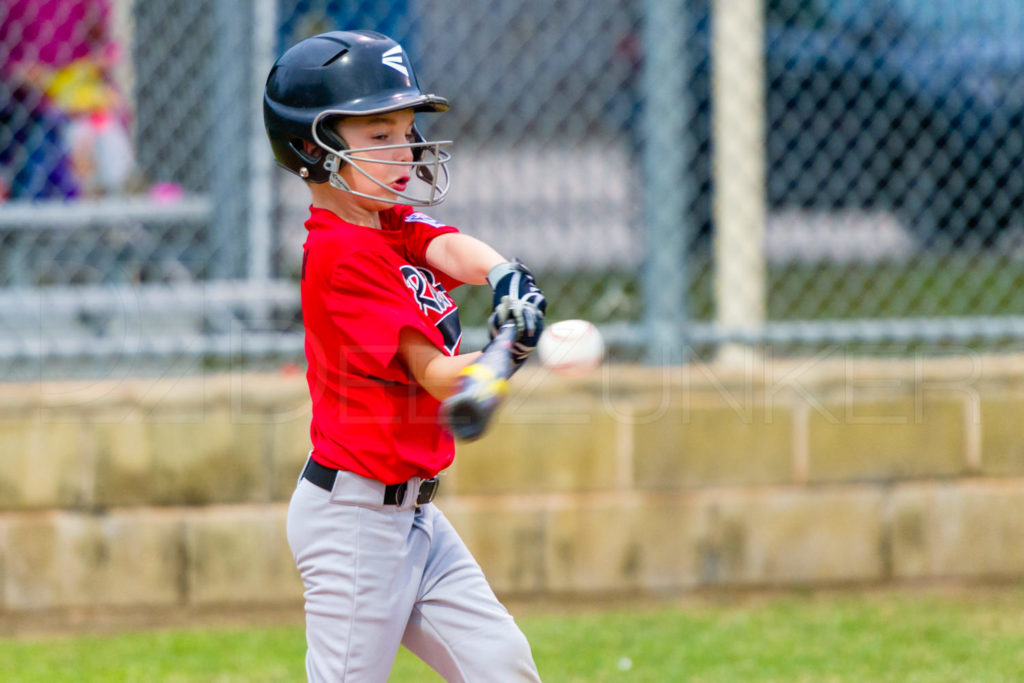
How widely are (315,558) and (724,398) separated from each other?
7.16 feet

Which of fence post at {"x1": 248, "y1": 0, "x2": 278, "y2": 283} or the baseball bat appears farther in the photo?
fence post at {"x1": 248, "y1": 0, "x2": 278, "y2": 283}

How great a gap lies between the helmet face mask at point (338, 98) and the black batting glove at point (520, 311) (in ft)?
0.89

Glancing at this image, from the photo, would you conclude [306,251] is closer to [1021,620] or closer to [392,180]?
[392,180]

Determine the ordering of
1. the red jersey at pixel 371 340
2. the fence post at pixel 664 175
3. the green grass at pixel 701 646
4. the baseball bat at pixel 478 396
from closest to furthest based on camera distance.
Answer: the baseball bat at pixel 478 396, the red jersey at pixel 371 340, the green grass at pixel 701 646, the fence post at pixel 664 175

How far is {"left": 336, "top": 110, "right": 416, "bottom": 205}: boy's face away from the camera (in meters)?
2.53

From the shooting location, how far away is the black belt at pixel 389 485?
2.58 meters

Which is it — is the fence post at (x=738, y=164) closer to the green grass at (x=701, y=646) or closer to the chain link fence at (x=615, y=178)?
the chain link fence at (x=615, y=178)

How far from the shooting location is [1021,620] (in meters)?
4.18

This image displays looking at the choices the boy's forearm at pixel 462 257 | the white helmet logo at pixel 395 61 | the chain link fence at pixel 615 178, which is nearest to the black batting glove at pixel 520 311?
the boy's forearm at pixel 462 257

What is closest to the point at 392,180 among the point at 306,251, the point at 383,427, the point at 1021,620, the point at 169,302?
the point at 306,251

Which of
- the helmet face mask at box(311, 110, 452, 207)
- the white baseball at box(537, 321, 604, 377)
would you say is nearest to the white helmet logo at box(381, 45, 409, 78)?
the helmet face mask at box(311, 110, 452, 207)

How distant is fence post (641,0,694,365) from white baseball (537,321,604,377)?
7.02 ft

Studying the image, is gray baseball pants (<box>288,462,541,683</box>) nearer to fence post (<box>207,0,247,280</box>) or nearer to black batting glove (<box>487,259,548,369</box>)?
black batting glove (<box>487,259,548,369</box>)

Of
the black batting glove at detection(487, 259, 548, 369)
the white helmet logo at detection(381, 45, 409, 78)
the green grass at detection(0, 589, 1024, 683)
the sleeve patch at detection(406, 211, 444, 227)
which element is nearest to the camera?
the black batting glove at detection(487, 259, 548, 369)
